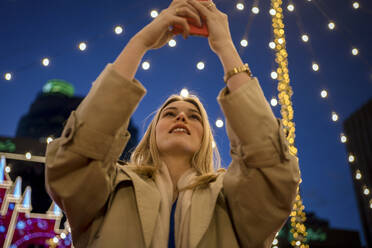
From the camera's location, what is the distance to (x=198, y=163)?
1219 millimetres

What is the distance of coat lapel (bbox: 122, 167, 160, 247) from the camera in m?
0.84

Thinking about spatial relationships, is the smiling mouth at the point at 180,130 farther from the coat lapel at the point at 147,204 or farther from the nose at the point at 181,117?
the coat lapel at the point at 147,204

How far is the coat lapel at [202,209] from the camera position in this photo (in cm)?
84

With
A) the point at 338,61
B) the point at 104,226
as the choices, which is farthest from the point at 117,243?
the point at 338,61

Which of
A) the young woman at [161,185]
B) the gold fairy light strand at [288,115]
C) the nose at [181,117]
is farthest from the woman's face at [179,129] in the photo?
the gold fairy light strand at [288,115]

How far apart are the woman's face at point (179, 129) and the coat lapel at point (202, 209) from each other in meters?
0.21

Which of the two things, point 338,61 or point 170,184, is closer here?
point 170,184

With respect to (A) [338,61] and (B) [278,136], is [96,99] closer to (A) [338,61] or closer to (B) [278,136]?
(B) [278,136]

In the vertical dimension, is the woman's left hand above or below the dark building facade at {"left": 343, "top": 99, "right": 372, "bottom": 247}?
above

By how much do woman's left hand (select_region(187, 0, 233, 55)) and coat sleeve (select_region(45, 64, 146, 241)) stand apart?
Result: 339mm

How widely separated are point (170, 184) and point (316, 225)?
20.6 meters

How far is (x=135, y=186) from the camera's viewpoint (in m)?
0.93

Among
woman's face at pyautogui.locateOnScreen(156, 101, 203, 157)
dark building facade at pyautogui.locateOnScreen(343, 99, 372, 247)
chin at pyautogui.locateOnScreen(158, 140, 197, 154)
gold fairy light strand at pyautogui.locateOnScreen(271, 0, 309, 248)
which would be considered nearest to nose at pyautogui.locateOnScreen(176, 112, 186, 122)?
woman's face at pyautogui.locateOnScreen(156, 101, 203, 157)

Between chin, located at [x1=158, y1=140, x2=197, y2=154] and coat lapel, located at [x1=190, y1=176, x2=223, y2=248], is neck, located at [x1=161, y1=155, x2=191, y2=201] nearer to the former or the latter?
chin, located at [x1=158, y1=140, x2=197, y2=154]
